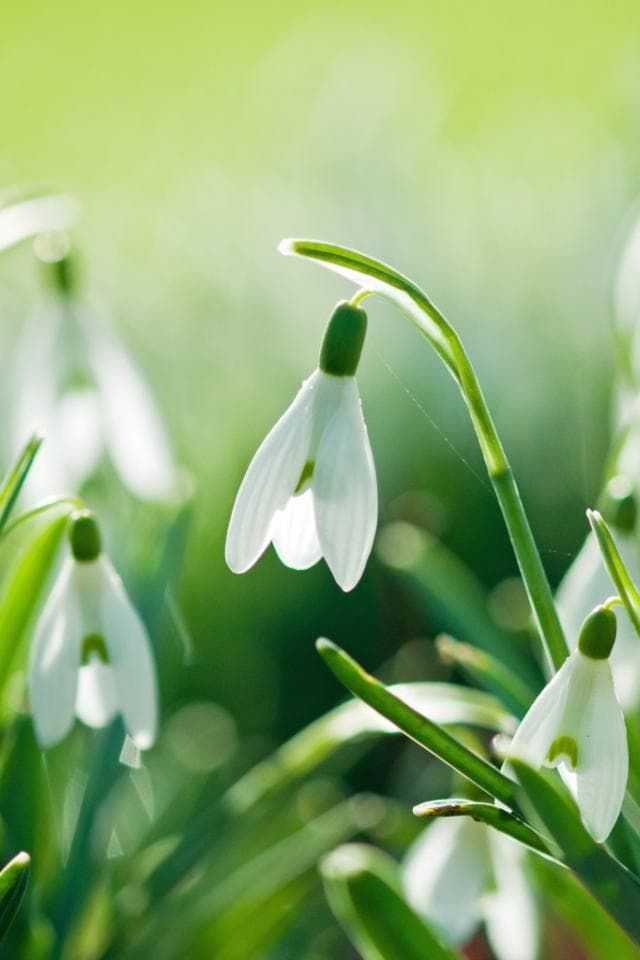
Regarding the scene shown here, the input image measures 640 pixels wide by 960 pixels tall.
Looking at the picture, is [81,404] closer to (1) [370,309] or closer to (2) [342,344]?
(2) [342,344]

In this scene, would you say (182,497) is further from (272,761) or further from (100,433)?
(272,761)

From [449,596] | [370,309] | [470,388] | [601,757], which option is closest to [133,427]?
[449,596]

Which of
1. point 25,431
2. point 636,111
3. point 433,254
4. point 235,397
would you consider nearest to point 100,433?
point 25,431

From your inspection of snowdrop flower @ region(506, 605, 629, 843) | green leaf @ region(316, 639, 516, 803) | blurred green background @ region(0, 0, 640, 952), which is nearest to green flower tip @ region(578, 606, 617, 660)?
snowdrop flower @ region(506, 605, 629, 843)

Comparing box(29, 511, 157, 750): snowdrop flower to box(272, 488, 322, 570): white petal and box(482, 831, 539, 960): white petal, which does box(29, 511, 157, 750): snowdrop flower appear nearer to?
box(272, 488, 322, 570): white petal

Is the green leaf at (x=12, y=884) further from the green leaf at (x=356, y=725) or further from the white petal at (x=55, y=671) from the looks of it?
the green leaf at (x=356, y=725)

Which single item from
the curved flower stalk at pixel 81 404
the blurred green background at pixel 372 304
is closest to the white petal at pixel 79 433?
the curved flower stalk at pixel 81 404
